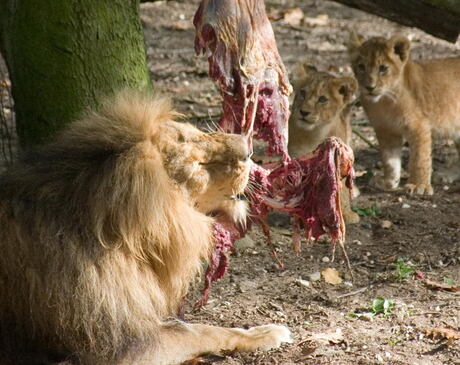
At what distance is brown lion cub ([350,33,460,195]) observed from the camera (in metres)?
7.22

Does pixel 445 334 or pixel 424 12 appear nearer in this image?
pixel 445 334

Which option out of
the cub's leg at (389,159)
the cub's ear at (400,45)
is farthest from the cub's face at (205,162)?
the cub's ear at (400,45)

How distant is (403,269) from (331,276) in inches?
15.6

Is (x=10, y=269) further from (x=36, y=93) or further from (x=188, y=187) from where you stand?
(x=36, y=93)

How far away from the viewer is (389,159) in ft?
23.6

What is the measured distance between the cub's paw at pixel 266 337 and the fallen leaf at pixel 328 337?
115 mm

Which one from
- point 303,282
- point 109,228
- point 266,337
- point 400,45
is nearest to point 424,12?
point 400,45

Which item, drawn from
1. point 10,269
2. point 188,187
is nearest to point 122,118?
point 188,187

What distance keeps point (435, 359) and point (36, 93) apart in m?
2.44

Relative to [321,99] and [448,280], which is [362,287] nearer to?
[448,280]

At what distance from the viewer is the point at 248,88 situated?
4.02 metres

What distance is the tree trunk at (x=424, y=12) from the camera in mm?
6309

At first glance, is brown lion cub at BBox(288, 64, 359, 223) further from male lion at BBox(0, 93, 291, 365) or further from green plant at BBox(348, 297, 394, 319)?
male lion at BBox(0, 93, 291, 365)

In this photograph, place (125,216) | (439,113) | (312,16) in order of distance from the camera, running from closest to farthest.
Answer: (125,216) → (439,113) → (312,16)
